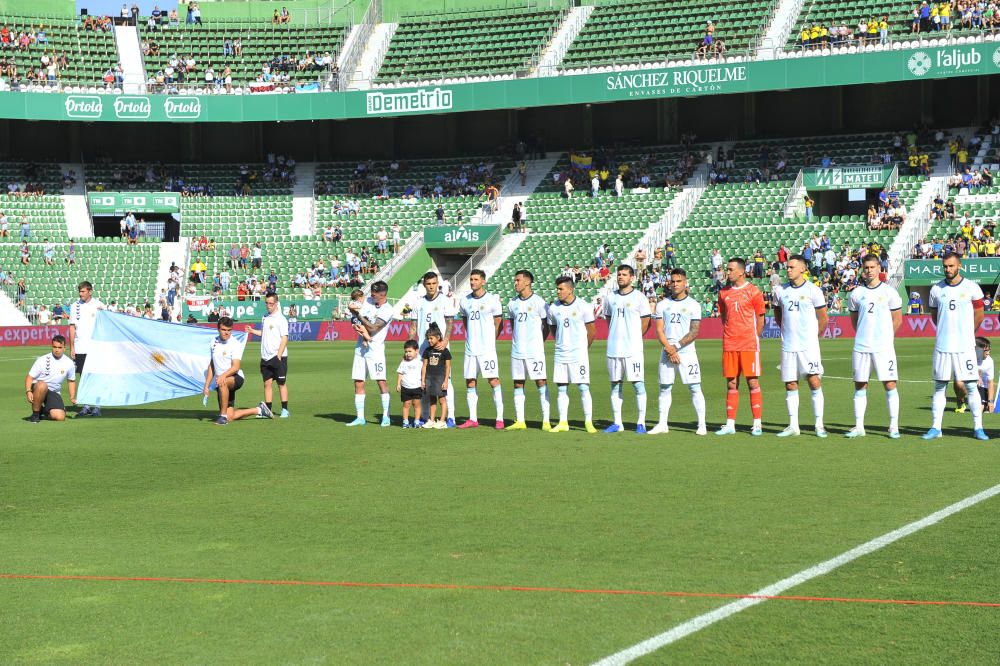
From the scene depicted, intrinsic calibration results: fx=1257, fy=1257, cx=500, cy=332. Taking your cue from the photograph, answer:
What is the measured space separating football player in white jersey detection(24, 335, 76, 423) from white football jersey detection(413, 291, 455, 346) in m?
5.27

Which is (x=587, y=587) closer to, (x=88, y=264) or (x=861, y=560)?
(x=861, y=560)

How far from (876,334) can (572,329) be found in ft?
12.2

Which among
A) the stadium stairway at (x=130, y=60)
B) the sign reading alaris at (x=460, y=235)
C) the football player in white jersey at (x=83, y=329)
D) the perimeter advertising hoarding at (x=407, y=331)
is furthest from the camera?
the stadium stairway at (x=130, y=60)

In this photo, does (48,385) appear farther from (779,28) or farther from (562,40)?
(562,40)

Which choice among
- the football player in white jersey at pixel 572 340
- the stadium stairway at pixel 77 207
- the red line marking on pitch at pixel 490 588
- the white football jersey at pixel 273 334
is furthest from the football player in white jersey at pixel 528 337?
the stadium stairway at pixel 77 207

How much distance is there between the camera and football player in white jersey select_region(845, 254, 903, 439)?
47.7ft

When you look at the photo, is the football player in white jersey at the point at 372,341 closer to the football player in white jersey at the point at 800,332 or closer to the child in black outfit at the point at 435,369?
the child in black outfit at the point at 435,369

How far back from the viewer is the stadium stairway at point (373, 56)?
185ft

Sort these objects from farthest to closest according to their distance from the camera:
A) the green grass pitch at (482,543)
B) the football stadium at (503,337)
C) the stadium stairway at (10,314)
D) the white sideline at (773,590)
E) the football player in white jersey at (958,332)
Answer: the stadium stairway at (10,314) < the football player in white jersey at (958,332) < the football stadium at (503,337) < the green grass pitch at (482,543) < the white sideline at (773,590)

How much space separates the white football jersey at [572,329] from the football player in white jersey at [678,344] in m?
0.93

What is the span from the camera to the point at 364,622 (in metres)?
6.68

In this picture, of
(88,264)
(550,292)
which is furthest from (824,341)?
(88,264)

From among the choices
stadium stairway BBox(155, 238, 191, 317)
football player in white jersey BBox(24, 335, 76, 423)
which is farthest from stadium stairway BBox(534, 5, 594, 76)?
football player in white jersey BBox(24, 335, 76, 423)

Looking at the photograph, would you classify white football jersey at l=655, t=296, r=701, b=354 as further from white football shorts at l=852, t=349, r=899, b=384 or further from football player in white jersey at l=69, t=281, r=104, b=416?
Answer: football player in white jersey at l=69, t=281, r=104, b=416
